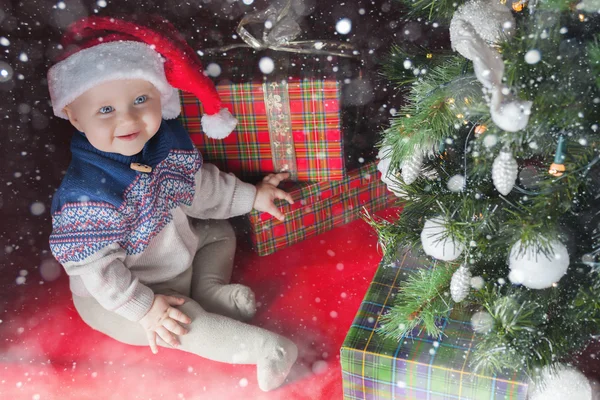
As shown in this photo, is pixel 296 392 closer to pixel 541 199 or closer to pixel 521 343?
pixel 521 343

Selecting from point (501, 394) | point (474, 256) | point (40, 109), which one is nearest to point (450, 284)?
point (474, 256)

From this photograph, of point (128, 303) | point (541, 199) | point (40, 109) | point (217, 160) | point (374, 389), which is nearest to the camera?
point (541, 199)

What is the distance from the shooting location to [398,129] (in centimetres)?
93

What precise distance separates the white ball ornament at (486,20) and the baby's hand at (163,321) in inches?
30.6

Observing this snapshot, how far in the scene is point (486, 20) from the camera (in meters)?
0.85

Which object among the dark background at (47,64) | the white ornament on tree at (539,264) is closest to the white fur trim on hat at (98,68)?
the dark background at (47,64)

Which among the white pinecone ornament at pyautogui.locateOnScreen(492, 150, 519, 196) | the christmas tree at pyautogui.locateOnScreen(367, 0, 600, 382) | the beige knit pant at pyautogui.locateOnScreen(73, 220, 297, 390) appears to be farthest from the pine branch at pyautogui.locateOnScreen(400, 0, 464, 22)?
the beige knit pant at pyautogui.locateOnScreen(73, 220, 297, 390)

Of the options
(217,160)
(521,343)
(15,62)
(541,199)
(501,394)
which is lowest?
(501,394)

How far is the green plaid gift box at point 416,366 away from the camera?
102 centimetres

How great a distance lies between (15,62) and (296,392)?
3.05 ft

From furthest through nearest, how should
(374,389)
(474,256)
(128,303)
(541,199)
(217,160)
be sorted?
(217,160), (128,303), (374,389), (474,256), (541,199)

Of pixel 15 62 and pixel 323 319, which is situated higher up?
pixel 15 62

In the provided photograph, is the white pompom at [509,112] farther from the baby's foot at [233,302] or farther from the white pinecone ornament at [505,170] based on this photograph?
the baby's foot at [233,302]

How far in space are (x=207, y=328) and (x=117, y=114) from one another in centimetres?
48
